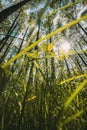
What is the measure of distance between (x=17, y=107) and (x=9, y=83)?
1.01ft

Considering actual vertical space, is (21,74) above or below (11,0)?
below

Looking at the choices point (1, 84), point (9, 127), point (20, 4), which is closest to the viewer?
point (20, 4)

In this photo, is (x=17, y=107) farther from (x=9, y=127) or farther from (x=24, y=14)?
(x=24, y=14)

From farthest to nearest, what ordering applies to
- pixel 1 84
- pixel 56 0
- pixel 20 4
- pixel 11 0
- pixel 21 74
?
1. pixel 11 0
2. pixel 1 84
3. pixel 21 74
4. pixel 56 0
5. pixel 20 4

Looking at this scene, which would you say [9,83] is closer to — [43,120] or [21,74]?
[21,74]

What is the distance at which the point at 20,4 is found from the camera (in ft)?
1.54

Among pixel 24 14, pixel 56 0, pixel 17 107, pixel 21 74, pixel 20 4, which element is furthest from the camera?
pixel 24 14

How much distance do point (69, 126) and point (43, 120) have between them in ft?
0.61

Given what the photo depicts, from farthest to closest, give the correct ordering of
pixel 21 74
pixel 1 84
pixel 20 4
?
1. pixel 1 84
2. pixel 21 74
3. pixel 20 4

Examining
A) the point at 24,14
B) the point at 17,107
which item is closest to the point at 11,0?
the point at 24,14

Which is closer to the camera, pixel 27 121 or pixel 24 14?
pixel 27 121

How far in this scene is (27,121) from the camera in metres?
1.09

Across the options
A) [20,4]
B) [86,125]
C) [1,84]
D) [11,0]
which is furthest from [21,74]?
[11,0]

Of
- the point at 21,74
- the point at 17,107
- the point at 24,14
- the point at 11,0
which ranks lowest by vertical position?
the point at 17,107
